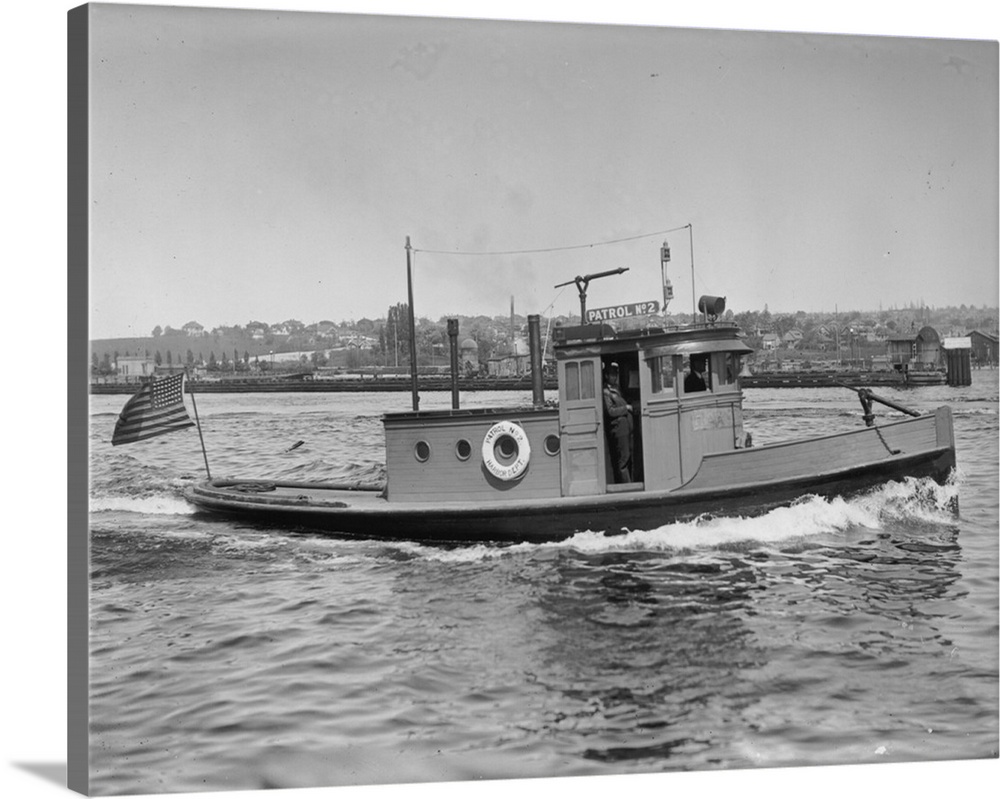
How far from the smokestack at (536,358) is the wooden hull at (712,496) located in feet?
3.56

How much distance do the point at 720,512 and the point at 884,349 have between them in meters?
1.91

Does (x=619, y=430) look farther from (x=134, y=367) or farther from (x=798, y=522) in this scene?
(x=134, y=367)

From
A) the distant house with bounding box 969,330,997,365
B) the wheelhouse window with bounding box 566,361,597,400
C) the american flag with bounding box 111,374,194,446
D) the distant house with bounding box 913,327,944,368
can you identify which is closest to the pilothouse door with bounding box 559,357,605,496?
the wheelhouse window with bounding box 566,361,597,400

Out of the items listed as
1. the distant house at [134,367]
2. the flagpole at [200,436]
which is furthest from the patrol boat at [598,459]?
the distant house at [134,367]

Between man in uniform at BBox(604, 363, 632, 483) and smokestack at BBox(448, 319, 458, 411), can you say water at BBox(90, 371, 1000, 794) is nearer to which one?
man in uniform at BBox(604, 363, 632, 483)

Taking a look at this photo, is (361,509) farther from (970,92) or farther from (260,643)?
(970,92)

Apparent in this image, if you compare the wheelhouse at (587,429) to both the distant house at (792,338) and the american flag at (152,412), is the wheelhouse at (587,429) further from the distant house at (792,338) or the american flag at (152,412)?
the american flag at (152,412)

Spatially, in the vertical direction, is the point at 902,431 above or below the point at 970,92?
below

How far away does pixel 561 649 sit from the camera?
6.87 m

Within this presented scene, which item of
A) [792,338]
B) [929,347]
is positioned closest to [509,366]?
[792,338]

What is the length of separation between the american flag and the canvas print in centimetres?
5

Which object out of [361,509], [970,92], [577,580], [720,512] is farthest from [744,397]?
[361,509]

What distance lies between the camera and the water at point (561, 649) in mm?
6262

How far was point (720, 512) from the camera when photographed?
8734mm
